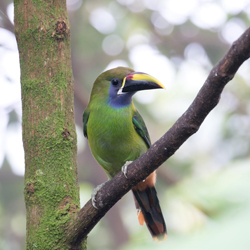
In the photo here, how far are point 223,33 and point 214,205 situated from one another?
7149 millimetres

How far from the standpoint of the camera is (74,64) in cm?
734

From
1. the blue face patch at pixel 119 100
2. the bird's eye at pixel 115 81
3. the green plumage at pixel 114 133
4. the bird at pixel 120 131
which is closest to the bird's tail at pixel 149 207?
the bird at pixel 120 131

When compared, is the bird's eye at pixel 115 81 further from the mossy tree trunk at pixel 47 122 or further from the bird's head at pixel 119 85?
the mossy tree trunk at pixel 47 122

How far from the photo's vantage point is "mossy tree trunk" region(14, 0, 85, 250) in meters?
2.28

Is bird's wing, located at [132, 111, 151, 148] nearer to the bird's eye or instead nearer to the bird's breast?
Result: the bird's breast

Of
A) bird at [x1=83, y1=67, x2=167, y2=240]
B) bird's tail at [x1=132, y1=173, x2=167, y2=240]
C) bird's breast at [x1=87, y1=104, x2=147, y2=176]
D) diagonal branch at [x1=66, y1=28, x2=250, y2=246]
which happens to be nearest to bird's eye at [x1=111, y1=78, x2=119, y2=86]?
bird at [x1=83, y1=67, x2=167, y2=240]

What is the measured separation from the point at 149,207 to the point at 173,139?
64.8 inches

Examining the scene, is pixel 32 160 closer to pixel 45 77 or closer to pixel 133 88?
pixel 45 77

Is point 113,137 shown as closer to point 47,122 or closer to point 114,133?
point 114,133

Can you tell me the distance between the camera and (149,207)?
3.27 m

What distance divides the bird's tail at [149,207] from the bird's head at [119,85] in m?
0.75

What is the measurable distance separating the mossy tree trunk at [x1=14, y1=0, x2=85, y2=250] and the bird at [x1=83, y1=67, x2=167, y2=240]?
60cm

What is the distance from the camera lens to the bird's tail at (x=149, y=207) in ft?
10.3

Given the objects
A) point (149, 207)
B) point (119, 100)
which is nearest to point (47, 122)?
point (119, 100)
